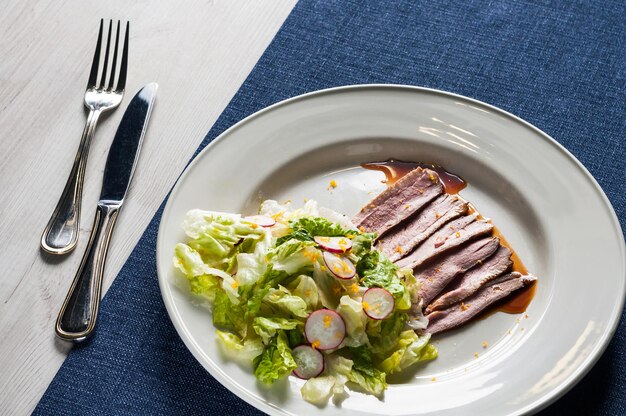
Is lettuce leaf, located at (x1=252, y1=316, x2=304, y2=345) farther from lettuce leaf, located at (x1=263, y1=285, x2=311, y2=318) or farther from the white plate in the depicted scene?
the white plate

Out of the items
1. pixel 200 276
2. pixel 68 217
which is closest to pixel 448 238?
pixel 200 276

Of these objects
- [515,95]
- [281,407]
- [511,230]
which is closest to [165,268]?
[281,407]

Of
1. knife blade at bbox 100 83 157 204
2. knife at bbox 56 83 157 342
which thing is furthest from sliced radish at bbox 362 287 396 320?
knife blade at bbox 100 83 157 204

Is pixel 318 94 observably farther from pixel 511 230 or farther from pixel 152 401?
pixel 152 401

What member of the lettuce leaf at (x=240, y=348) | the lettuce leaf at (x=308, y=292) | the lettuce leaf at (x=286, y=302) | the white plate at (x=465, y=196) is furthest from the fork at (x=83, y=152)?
the lettuce leaf at (x=308, y=292)

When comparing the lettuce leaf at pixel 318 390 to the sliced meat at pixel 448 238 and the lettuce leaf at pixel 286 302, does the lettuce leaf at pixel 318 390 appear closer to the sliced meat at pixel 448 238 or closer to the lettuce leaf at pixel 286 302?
the lettuce leaf at pixel 286 302

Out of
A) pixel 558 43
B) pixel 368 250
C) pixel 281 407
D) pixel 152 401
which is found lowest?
pixel 152 401
